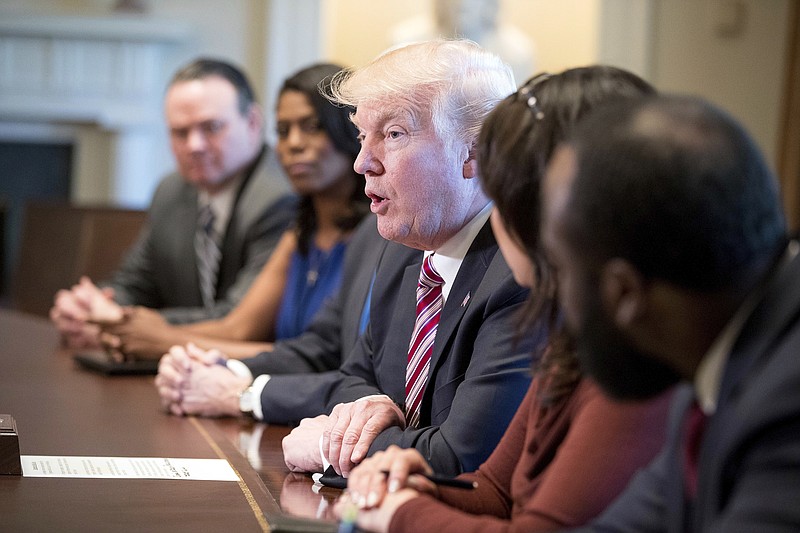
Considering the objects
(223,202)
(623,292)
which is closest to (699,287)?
(623,292)

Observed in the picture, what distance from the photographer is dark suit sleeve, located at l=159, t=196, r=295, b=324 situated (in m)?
3.24

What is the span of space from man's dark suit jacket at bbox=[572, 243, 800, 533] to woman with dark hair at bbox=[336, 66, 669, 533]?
4.4 inches

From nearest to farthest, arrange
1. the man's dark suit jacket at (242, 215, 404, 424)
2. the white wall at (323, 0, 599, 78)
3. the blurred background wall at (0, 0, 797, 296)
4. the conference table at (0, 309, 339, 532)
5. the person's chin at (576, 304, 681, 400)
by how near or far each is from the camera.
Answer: the person's chin at (576, 304, 681, 400)
the conference table at (0, 309, 339, 532)
the man's dark suit jacket at (242, 215, 404, 424)
the blurred background wall at (0, 0, 797, 296)
the white wall at (323, 0, 599, 78)

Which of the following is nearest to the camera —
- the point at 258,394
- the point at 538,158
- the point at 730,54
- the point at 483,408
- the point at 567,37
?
the point at 538,158

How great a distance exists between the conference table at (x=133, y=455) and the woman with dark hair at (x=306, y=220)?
0.47 metres

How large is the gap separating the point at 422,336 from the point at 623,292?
0.88 metres

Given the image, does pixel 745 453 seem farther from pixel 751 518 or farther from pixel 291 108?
pixel 291 108

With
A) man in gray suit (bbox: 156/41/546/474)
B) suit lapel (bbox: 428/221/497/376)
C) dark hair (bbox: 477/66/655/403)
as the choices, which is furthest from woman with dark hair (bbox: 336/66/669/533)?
suit lapel (bbox: 428/221/497/376)

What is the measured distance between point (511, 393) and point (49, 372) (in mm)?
1453

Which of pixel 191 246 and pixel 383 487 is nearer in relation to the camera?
pixel 383 487

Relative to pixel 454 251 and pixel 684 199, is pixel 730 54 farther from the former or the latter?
pixel 684 199

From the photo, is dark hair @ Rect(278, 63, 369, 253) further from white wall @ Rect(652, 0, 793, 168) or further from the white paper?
white wall @ Rect(652, 0, 793, 168)

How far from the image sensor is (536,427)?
4.11ft

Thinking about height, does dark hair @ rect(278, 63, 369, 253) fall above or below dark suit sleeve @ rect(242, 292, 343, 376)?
above
